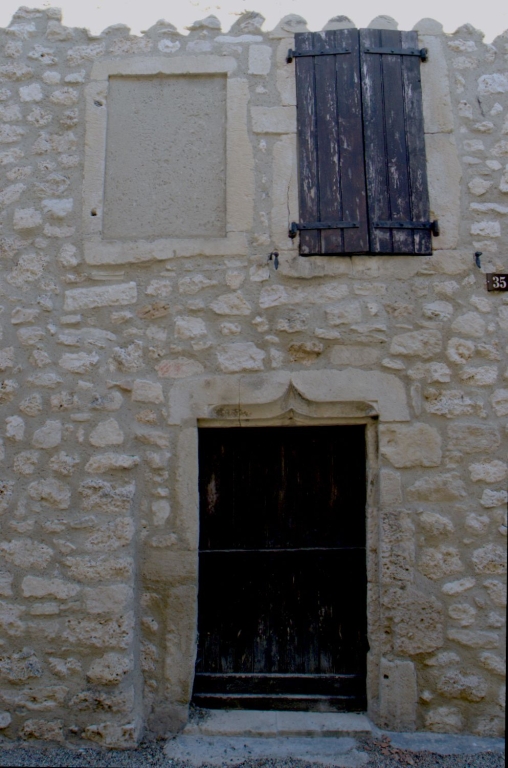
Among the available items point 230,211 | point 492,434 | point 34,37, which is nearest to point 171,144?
point 230,211

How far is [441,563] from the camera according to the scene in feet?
9.61

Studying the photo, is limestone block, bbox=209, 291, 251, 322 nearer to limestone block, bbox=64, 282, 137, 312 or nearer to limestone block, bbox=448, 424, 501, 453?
limestone block, bbox=64, 282, 137, 312

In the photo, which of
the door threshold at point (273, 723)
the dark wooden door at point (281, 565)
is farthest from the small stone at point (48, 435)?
the door threshold at point (273, 723)

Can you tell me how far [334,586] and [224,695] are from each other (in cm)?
81

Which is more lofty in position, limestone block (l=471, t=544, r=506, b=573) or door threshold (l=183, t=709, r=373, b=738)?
limestone block (l=471, t=544, r=506, b=573)

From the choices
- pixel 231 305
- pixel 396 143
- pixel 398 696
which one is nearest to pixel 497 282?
pixel 396 143

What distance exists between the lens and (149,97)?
11.0 feet

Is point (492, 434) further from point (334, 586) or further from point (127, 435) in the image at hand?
point (127, 435)

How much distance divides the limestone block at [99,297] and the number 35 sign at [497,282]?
189cm

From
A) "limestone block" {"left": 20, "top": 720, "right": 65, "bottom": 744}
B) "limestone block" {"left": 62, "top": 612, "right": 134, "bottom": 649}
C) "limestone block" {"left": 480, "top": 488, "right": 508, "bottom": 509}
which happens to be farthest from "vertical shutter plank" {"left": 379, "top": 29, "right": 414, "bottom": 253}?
"limestone block" {"left": 20, "top": 720, "right": 65, "bottom": 744}

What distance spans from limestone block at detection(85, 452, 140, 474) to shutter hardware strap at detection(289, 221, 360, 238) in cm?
147

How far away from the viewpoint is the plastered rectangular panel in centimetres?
326

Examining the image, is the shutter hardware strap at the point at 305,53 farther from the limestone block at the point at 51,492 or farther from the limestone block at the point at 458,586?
the limestone block at the point at 458,586

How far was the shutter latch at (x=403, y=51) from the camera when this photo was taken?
3.32m
